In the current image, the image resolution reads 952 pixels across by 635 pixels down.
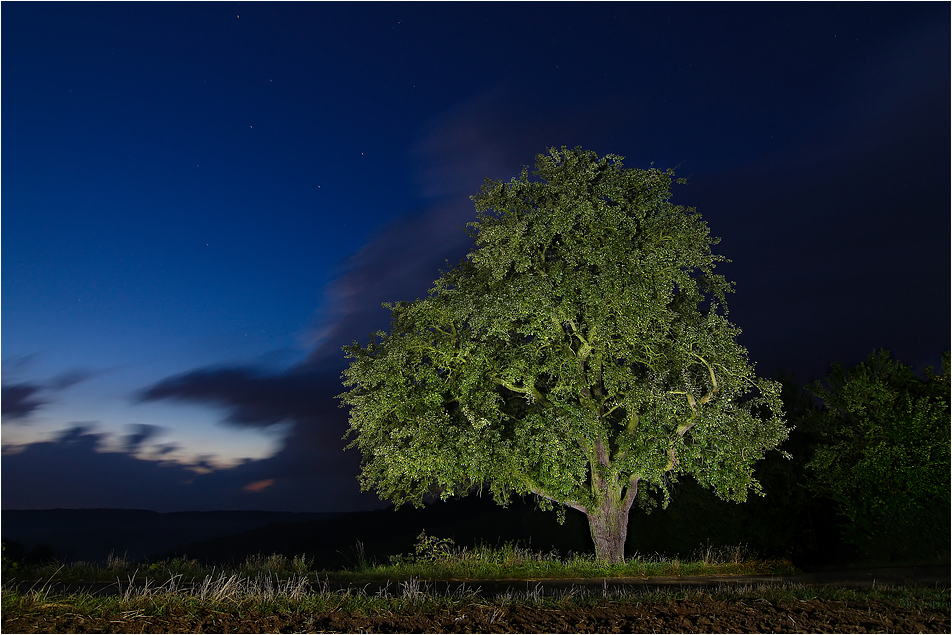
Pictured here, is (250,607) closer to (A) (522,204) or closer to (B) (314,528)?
(A) (522,204)

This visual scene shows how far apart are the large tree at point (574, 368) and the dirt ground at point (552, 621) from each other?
755 cm

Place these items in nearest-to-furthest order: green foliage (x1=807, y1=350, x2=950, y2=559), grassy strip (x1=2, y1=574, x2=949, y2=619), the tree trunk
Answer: grassy strip (x1=2, y1=574, x2=949, y2=619)
the tree trunk
green foliage (x1=807, y1=350, x2=950, y2=559)

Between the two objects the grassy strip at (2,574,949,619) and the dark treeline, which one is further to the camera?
the dark treeline

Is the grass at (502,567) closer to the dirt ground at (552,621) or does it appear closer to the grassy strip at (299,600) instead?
the grassy strip at (299,600)

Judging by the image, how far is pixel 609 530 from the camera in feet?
55.5

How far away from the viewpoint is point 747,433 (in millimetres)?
15859

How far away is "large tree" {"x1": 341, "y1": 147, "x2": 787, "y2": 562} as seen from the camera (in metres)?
15.4

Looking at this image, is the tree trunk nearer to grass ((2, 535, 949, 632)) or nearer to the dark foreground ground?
grass ((2, 535, 949, 632))

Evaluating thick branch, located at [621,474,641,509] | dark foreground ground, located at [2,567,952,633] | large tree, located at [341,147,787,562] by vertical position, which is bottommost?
dark foreground ground, located at [2,567,952,633]

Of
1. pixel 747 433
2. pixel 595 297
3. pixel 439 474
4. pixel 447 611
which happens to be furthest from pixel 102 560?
pixel 747 433

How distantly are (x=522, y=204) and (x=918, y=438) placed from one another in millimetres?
14497

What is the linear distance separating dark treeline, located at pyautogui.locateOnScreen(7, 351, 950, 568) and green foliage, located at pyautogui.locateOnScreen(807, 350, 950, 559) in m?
0.03

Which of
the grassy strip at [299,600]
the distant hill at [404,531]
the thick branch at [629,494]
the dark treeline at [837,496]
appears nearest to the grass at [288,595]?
the grassy strip at [299,600]

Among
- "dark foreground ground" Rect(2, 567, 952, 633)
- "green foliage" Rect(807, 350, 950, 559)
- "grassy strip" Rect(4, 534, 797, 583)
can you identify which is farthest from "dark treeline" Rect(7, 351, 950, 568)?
"dark foreground ground" Rect(2, 567, 952, 633)
